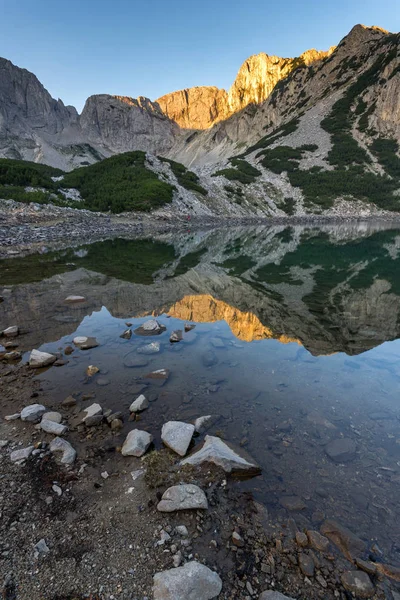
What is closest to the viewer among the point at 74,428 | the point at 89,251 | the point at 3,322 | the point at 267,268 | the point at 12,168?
the point at 74,428

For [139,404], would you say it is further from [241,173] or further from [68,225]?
[241,173]

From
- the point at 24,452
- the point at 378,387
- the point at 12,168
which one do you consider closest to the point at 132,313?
the point at 24,452

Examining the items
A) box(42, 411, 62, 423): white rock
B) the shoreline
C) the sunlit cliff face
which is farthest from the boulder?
the shoreline

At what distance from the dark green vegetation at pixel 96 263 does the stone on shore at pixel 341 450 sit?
14988 millimetres

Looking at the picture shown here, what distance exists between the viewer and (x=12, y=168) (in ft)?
198

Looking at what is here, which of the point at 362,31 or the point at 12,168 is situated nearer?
the point at 12,168

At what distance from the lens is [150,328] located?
11242 mm

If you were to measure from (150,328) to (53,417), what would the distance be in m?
5.46

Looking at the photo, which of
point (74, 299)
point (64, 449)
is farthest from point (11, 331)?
point (64, 449)

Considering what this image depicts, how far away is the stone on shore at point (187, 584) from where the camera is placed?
3055 mm

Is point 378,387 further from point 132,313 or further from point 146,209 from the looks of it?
point 146,209

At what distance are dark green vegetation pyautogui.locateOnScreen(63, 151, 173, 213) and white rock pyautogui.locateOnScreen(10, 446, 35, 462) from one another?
190 ft

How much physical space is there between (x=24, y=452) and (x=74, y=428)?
3.24ft

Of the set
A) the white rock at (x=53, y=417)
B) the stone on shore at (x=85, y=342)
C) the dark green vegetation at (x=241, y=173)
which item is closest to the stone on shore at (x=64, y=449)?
the white rock at (x=53, y=417)
